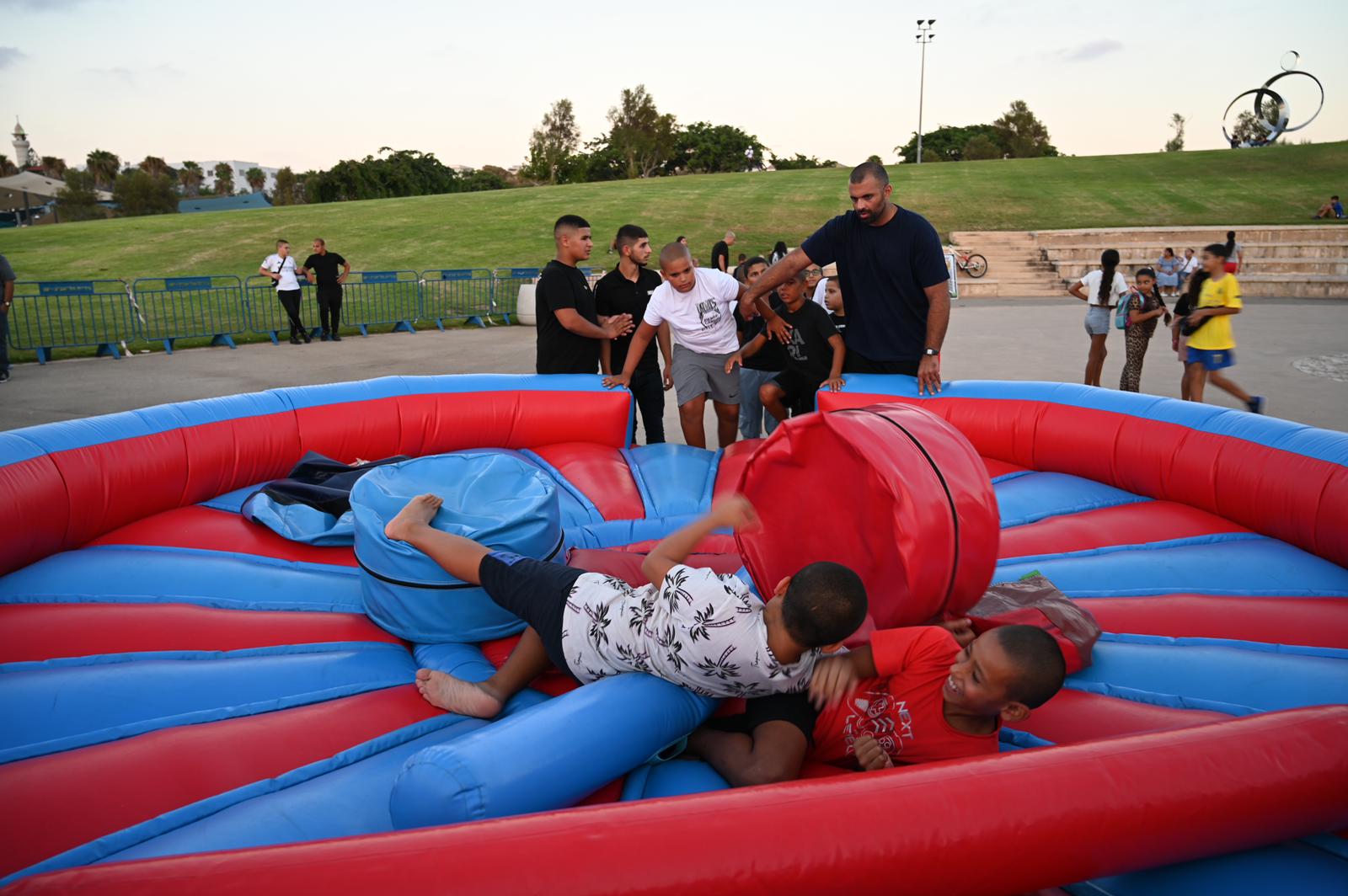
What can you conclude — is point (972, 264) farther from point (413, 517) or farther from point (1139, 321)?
point (413, 517)

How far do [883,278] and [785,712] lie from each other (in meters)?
2.84

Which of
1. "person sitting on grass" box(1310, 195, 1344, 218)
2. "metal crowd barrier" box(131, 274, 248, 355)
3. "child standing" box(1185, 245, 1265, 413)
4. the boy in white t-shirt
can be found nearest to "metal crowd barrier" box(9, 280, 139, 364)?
"metal crowd barrier" box(131, 274, 248, 355)

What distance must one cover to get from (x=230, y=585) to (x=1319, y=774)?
3330 mm

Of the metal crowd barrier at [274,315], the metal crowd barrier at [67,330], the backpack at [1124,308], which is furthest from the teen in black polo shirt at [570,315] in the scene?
the metal crowd barrier at [274,315]

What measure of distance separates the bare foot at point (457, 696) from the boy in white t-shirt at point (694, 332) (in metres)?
2.77

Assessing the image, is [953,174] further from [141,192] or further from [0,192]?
[141,192]

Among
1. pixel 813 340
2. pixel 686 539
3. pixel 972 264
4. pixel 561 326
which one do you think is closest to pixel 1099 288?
pixel 813 340

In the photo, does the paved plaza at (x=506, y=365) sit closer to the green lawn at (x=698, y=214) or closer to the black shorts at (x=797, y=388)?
the black shorts at (x=797, y=388)

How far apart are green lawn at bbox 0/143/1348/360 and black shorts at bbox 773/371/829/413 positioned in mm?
17518

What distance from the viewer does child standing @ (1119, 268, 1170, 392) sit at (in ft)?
24.7

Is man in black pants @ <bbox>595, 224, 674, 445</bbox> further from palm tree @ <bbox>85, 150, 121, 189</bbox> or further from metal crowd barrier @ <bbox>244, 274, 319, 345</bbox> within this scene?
palm tree @ <bbox>85, 150, 121, 189</bbox>

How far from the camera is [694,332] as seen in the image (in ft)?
16.9

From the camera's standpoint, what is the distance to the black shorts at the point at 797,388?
213 inches

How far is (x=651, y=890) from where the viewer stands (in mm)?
1374
